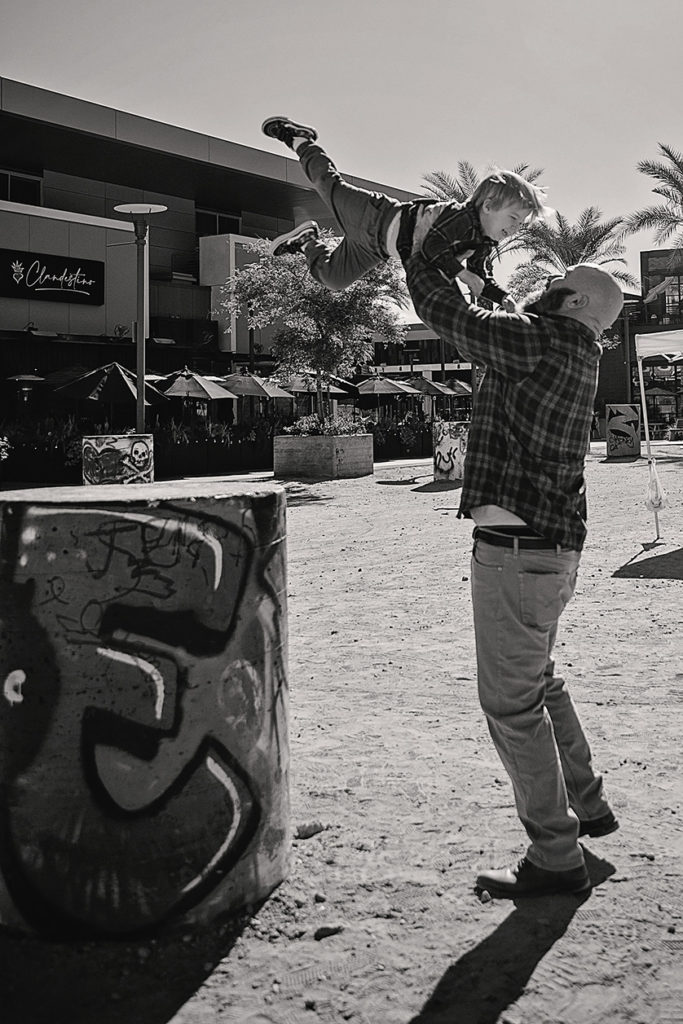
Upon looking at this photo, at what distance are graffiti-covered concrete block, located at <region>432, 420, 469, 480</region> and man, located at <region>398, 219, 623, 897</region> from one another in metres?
17.0

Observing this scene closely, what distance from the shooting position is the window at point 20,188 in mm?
33875

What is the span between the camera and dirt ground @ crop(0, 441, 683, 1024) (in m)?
2.43

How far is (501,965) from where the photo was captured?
257cm

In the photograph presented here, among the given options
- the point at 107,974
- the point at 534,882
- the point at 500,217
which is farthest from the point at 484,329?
the point at 107,974

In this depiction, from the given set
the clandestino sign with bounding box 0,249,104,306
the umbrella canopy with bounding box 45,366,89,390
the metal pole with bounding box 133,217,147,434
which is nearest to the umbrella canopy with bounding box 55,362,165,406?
the metal pole with bounding box 133,217,147,434

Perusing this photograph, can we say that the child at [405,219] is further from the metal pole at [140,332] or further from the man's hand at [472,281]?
the metal pole at [140,332]

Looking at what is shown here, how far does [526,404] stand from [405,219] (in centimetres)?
63

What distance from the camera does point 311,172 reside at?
325cm

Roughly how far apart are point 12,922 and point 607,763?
2375mm

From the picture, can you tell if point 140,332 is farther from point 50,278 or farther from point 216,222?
point 216,222

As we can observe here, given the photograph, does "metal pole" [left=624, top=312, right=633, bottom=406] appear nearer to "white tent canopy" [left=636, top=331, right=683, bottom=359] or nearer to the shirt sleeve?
"white tent canopy" [left=636, top=331, right=683, bottom=359]

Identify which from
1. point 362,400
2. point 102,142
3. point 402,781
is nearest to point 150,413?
point 102,142

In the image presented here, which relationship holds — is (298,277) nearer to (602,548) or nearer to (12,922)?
(602,548)

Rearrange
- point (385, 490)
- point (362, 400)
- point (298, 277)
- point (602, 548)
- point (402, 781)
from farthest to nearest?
point (362, 400) → point (298, 277) → point (385, 490) → point (602, 548) → point (402, 781)
